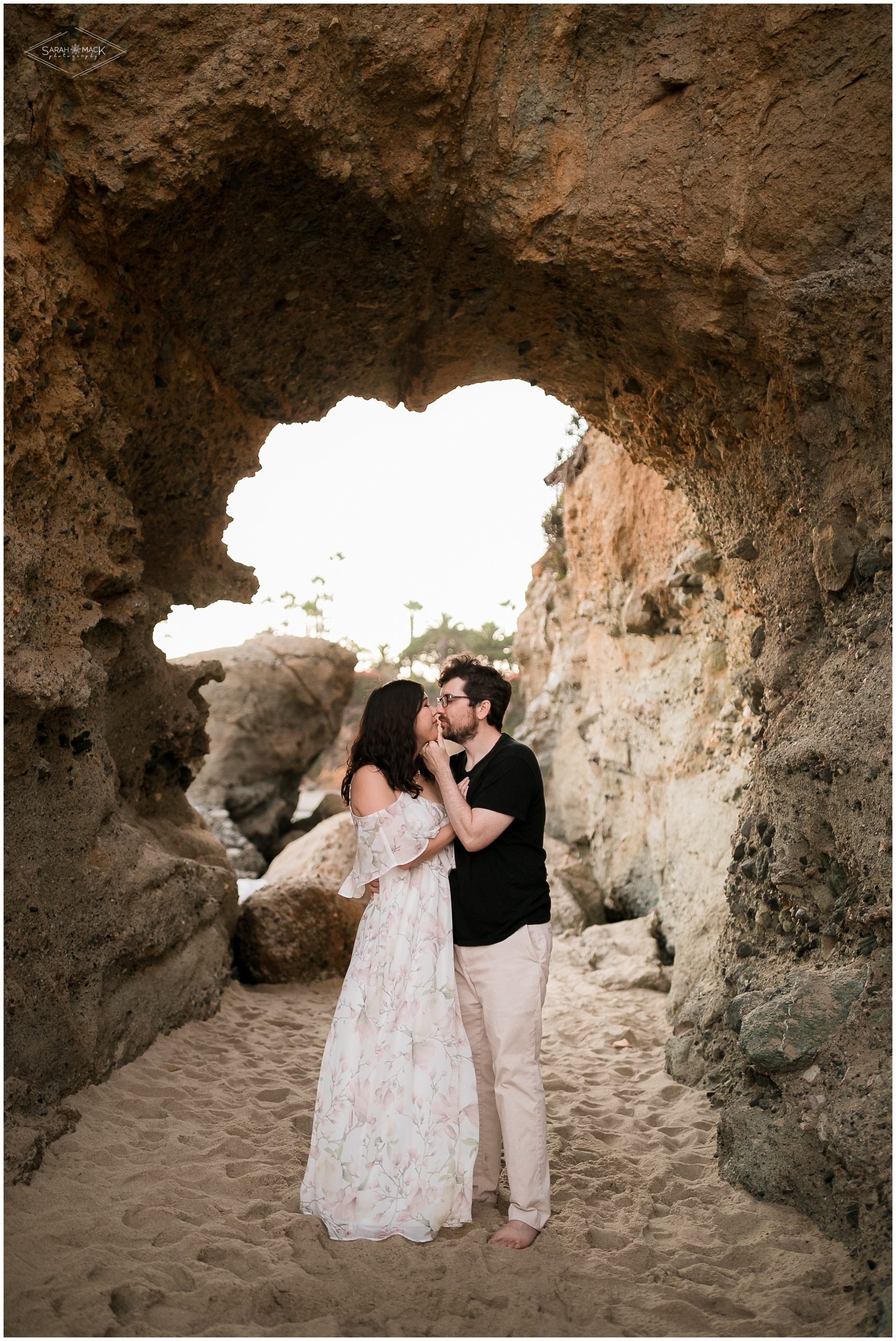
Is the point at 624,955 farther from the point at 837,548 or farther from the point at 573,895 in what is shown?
the point at 837,548


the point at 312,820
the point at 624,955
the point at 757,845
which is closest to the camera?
the point at 757,845

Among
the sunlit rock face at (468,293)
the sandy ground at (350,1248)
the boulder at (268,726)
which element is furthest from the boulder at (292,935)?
the boulder at (268,726)

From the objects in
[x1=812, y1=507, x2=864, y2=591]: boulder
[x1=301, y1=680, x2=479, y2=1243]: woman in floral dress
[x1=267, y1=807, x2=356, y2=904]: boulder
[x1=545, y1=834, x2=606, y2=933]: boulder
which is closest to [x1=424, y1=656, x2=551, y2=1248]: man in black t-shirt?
[x1=301, y1=680, x2=479, y2=1243]: woman in floral dress

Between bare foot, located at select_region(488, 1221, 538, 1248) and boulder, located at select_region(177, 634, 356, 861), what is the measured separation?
9713 millimetres

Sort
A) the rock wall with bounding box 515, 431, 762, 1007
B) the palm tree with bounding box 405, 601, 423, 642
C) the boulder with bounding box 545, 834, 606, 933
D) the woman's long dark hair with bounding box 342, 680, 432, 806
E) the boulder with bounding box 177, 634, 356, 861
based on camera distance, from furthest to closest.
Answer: the palm tree with bounding box 405, 601, 423, 642 → the boulder with bounding box 177, 634, 356, 861 → the boulder with bounding box 545, 834, 606, 933 → the rock wall with bounding box 515, 431, 762, 1007 → the woman's long dark hair with bounding box 342, 680, 432, 806

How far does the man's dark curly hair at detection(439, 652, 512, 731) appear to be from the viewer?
374cm

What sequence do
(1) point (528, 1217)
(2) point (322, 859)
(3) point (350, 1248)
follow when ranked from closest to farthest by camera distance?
(3) point (350, 1248) → (1) point (528, 1217) → (2) point (322, 859)

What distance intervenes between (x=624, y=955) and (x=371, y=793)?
508 cm

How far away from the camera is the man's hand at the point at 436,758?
140 inches

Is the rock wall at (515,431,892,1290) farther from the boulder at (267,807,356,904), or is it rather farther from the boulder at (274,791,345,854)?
the boulder at (274,791,345,854)

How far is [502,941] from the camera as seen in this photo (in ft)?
11.3

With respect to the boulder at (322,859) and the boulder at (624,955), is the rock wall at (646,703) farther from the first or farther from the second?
the boulder at (322,859)

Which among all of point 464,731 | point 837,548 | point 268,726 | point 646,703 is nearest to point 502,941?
point 464,731

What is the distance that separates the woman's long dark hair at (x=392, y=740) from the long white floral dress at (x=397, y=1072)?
10 cm
